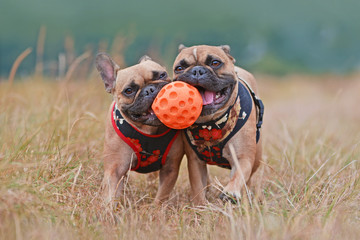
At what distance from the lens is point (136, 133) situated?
431cm

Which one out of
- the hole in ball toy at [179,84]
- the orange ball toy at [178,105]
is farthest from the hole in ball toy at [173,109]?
the hole in ball toy at [179,84]

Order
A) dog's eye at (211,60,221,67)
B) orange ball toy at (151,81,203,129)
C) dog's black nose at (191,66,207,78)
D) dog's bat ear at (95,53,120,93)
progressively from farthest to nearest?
dog's bat ear at (95,53,120,93), dog's eye at (211,60,221,67), dog's black nose at (191,66,207,78), orange ball toy at (151,81,203,129)

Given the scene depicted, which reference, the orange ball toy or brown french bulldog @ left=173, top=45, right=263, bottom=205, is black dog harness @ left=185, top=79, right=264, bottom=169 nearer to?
brown french bulldog @ left=173, top=45, right=263, bottom=205

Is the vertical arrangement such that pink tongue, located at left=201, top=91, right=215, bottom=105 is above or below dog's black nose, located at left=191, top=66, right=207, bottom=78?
below

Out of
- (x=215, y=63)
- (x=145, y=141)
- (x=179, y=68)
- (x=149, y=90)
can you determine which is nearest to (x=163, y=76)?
(x=179, y=68)

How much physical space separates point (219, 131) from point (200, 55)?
0.72 meters

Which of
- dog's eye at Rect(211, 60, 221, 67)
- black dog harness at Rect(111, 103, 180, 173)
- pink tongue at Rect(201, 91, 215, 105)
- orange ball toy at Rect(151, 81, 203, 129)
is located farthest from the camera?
black dog harness at Rect(111, 103, 180, 173)

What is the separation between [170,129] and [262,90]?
12.0 m

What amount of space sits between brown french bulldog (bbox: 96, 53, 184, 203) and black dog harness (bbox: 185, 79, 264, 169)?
0.28m

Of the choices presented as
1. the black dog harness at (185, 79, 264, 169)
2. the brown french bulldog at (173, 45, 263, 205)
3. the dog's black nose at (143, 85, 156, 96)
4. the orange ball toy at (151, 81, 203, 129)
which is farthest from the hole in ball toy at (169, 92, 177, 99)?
the black dog harness at (185, 79, 264, 169)

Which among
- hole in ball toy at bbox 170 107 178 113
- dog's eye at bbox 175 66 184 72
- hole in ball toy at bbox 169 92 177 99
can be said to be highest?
dog's eye at bbox 175 66 184 72

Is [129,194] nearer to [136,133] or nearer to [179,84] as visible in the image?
[136,133]

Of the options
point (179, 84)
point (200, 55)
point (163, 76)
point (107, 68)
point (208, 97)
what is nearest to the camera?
point (179, 84)

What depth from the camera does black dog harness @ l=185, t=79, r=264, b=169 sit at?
4176mm
